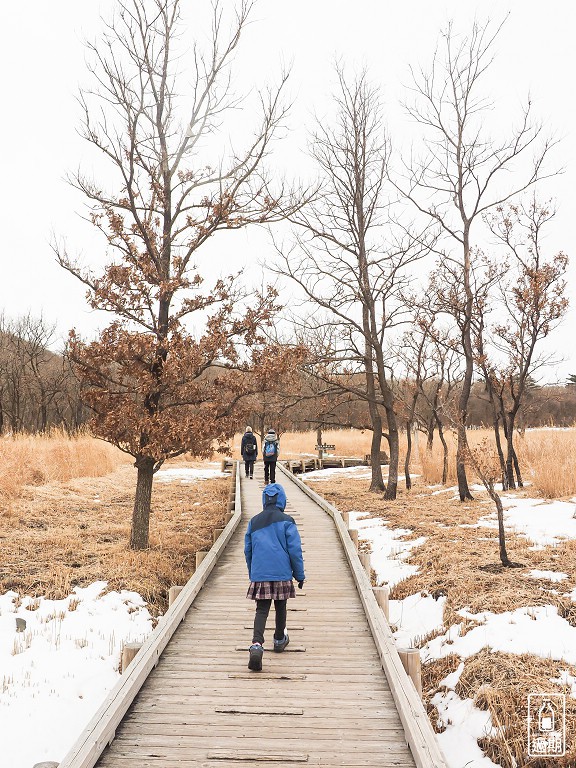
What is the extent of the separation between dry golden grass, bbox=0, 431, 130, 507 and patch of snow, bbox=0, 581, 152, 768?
260 inches

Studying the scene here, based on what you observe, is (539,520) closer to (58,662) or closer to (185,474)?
(58,662)

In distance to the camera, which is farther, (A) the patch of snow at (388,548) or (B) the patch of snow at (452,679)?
(A) the patch of snow at (388,548)

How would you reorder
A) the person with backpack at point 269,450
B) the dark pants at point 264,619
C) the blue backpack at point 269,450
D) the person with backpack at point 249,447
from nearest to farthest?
the dark pants at point 264,619 < the person with backpack at point 269,450 < the blue backpack at point 269,450 < the person with backpack at point 249,447

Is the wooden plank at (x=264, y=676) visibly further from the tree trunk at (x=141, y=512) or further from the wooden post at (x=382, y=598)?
the tree trunk at (x=141, y=512)

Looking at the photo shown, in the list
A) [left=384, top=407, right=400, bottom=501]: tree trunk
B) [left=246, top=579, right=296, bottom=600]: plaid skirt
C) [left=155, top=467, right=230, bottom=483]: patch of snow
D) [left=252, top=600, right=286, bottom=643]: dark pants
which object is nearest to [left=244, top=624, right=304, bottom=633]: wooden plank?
[left=252, top=600, right=286, bottom=643]: dark pants

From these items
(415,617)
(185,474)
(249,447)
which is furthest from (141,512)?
(185,474)

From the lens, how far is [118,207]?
1184cm

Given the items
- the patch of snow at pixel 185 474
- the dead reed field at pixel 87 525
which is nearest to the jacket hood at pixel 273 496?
the dead reed field at pixel 87 525

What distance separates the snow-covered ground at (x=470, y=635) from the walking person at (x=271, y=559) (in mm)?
2015

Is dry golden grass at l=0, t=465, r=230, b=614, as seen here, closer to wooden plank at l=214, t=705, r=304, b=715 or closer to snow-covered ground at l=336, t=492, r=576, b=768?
snow-covered ground at l=336, t=492, r=576, b=768

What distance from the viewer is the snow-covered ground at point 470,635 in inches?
215

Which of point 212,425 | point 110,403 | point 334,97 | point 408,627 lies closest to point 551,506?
point 408,627

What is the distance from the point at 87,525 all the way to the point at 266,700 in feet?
32.4

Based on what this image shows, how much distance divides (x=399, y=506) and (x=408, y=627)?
825 centimetres
